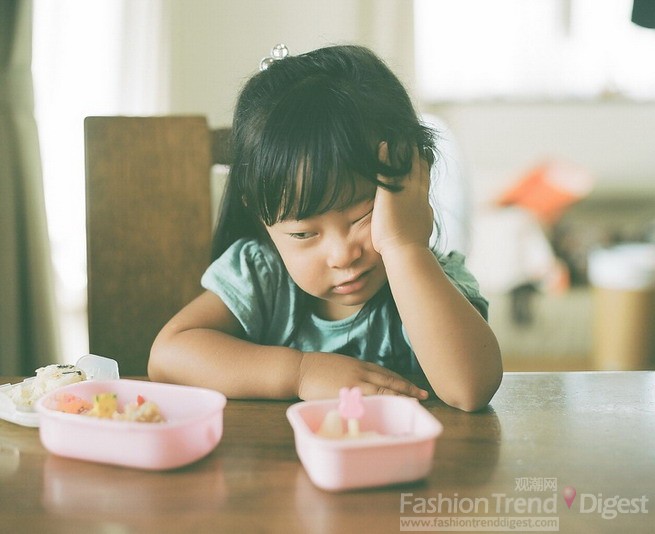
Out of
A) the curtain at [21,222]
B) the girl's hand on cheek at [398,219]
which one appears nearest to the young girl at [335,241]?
the girl's hand on cheek at [398,219]

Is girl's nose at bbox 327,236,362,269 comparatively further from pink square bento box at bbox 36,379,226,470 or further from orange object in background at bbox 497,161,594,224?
orange object in background at bbox 497,161,594,224

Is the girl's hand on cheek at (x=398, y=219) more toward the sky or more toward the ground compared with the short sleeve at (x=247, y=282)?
more toward the sky

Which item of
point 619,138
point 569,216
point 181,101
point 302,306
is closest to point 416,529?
point 302,306

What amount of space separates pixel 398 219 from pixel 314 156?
114mm

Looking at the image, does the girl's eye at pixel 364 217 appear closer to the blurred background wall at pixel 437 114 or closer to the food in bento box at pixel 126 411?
the food in bento box at pixel 126 411

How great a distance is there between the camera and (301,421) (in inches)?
20.6

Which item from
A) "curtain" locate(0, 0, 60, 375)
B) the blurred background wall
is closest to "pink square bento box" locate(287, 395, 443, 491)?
"curtain" locate(0, 0, 60, 375)

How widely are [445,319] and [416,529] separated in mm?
334

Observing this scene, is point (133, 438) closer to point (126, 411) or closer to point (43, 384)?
point (126, 411)

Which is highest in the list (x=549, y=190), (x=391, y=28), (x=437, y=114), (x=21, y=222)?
(x=391, y=28)

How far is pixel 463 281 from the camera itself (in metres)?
0.96

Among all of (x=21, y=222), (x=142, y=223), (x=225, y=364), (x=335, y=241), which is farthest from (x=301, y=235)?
(x=21, y=222)

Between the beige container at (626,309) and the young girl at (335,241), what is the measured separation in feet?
7.54

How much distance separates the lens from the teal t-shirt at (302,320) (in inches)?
39.4
